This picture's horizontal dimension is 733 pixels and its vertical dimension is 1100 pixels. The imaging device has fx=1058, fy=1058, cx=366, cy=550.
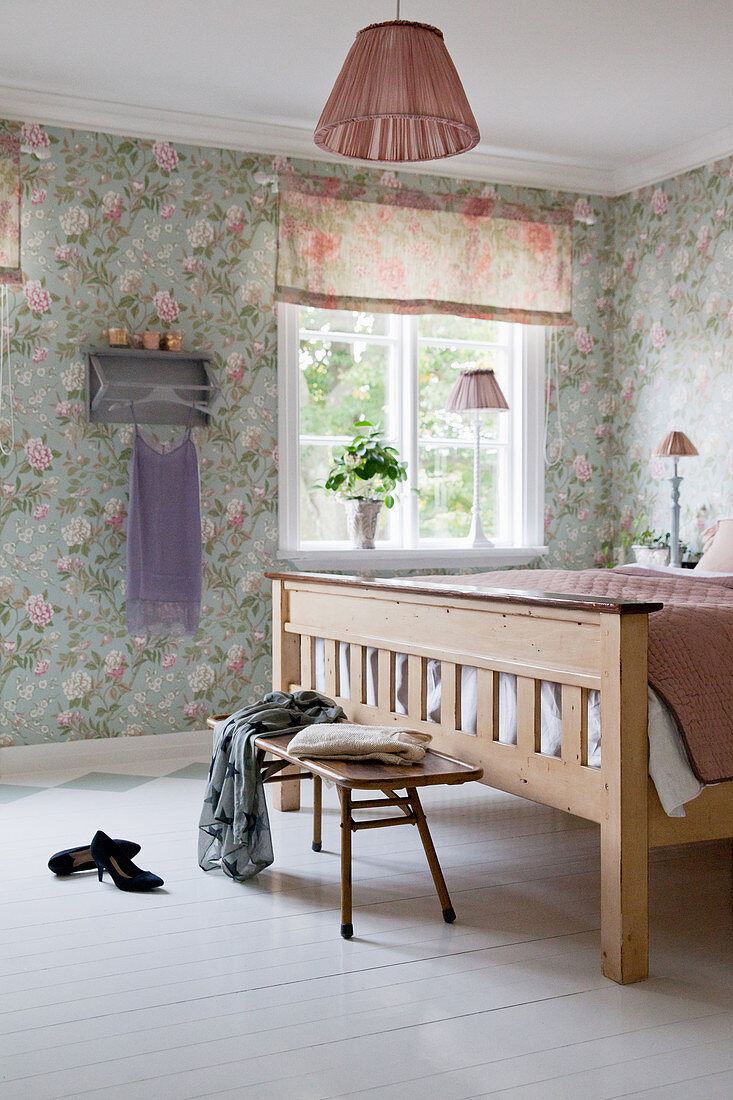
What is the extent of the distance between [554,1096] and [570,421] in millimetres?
3992

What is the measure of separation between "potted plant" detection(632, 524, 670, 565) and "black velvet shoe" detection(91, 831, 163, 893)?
2822mm

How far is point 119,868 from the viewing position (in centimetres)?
288

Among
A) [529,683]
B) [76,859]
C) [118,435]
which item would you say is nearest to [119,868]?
[76,859]

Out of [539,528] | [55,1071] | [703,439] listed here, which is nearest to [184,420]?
[539,528]

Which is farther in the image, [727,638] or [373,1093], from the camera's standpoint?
[727,638]

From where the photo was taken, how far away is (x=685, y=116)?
4539 millimetres

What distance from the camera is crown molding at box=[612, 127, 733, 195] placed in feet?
15.4

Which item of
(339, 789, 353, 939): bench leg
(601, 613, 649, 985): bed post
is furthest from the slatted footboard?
(339, 789, 353, 939): bench leg

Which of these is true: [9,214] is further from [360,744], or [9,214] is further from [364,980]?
[364,980]

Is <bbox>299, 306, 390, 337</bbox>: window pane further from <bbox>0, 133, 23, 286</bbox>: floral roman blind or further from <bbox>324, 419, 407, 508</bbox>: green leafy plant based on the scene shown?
<bbox>0, 133, 23, 286</bbox>: floral roman blind

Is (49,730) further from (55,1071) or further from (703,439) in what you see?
(703,439)

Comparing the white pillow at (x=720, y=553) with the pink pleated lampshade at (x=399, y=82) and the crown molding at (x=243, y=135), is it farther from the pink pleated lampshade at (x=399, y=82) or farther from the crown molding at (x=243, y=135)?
the pink pleated lampshade at (x=399, y=82)

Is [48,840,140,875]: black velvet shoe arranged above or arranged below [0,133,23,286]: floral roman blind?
below

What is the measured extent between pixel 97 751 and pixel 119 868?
1552 mm
